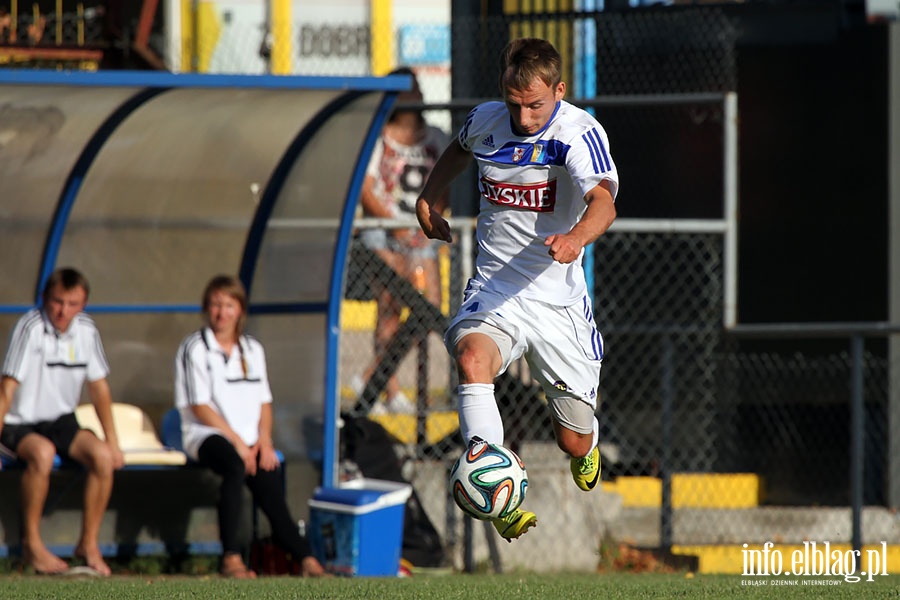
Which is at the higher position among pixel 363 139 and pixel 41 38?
pixel 41 38

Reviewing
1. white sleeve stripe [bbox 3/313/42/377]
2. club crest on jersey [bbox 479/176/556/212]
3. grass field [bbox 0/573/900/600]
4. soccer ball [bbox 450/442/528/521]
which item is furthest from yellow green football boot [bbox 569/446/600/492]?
white sleeve stripe [bbox 3/313/42/377]

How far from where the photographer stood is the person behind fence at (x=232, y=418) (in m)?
9.11

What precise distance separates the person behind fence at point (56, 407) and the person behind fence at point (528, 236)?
11.9 ft

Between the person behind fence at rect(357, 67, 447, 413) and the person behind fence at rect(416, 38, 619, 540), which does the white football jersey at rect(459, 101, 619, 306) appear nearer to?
the person behind fence at rect(416, 38, 619, 540)

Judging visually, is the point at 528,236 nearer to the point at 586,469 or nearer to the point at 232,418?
the point at 586,469

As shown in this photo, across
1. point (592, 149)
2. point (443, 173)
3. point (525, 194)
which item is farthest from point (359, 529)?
point (592, 149)

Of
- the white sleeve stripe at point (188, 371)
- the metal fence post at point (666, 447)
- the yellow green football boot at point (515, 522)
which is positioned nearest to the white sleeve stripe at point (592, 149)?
the yellow green football boot at point (515, 522)

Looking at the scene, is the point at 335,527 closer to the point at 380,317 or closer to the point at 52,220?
the point at 380,317

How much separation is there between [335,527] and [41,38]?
703cm

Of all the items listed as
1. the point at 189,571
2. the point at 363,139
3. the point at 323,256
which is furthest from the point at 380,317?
the point at 189,571

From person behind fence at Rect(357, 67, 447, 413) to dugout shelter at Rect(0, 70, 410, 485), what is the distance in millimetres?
511

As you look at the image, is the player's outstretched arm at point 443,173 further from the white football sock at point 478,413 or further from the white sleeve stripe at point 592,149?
the white football sock at point 478,413

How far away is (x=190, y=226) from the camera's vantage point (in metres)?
10.5

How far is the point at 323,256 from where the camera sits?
1029 centimetres
